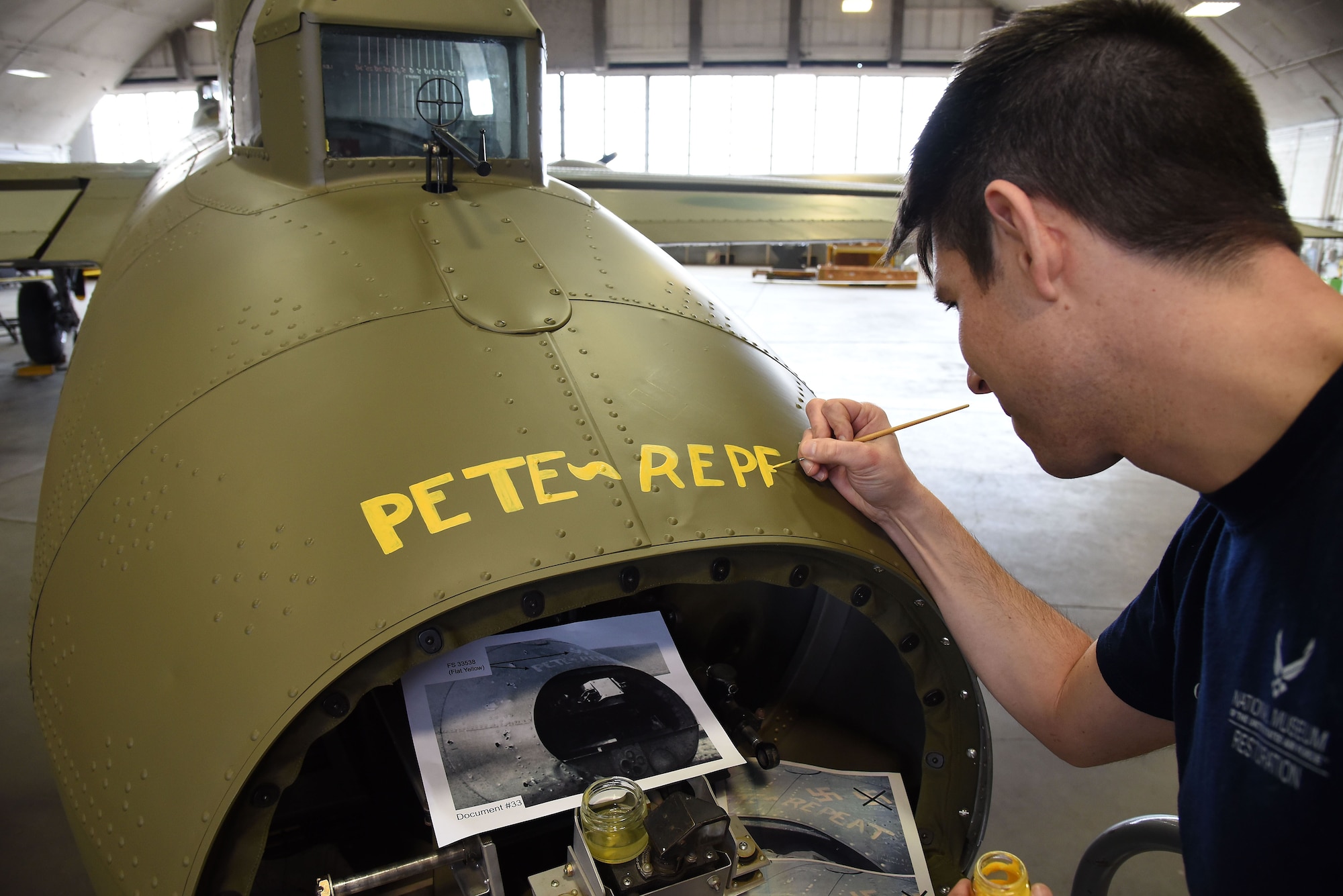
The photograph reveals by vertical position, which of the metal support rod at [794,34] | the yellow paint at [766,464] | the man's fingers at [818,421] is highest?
the metal support rod at [794,34]

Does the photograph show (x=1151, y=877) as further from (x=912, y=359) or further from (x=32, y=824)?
(x=912, y=359)

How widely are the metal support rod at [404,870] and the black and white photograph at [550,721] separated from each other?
7 centimetres

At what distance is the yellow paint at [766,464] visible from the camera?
5.74 feet

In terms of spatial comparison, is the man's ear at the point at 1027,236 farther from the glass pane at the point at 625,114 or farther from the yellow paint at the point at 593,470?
the glass pane at the point at 625,114

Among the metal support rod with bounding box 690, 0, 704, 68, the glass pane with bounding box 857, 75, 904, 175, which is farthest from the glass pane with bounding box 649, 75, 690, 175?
the glass pane with bounding box 857, 75, 904, 175

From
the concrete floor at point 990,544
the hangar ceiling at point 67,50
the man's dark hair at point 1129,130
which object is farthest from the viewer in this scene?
the hangar ceiling at point 67,50

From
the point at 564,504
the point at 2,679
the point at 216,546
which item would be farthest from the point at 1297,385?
the point at 2,679

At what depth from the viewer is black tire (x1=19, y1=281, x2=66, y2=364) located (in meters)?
9.13

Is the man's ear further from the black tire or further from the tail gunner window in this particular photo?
the black tire

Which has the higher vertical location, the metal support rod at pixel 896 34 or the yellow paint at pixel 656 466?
the metal support rod at pixel 896 34

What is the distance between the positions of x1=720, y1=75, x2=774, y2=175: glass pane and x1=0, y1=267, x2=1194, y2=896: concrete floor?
49.0 ft

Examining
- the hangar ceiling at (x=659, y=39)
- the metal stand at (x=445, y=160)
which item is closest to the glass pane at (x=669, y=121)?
the hangar ceiling at (x=659, y=39)

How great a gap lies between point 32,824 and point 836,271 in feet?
62.4

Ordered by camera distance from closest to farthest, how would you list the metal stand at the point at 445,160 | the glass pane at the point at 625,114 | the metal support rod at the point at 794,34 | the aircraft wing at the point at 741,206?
the metal stand at the point at 445,160, the aircraft wing at the point at 741,206, the metal support rod at the point at 794,34, the glass pane at the point at 625,114
